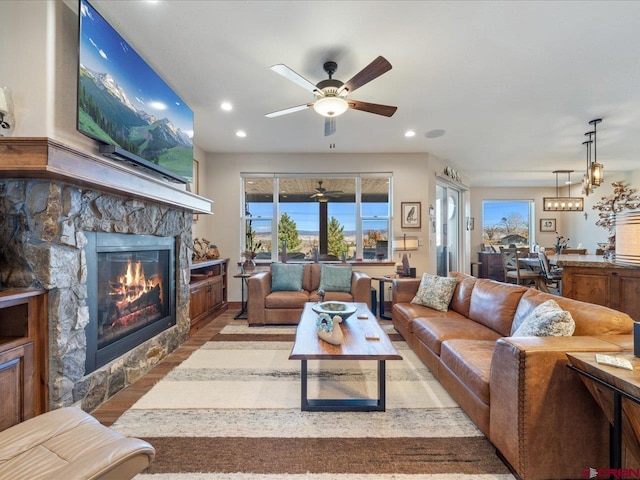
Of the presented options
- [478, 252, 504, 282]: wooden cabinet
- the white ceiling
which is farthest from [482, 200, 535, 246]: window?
the white ceiling

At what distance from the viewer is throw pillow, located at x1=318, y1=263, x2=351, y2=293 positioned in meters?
4.46

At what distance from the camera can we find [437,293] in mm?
3395

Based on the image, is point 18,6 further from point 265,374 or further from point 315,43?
point 265,374

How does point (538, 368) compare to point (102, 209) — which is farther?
point (102, 209)

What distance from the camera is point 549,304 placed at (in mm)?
1994

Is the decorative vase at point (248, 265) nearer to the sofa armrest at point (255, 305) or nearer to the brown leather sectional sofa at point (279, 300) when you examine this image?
the brown leather sectional sofa at point (279, 300)

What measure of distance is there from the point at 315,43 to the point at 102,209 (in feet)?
7.02

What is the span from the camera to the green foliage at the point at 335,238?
221 inches

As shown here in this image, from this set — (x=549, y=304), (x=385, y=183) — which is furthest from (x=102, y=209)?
(x=385, y=183)

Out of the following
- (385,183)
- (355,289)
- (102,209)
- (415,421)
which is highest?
(385,183)

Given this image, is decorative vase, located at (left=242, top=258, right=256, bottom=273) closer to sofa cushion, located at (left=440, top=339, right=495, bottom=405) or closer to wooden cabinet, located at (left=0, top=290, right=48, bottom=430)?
wooden cabinet, located at (left=0, top=290, right=48, bottom=430)

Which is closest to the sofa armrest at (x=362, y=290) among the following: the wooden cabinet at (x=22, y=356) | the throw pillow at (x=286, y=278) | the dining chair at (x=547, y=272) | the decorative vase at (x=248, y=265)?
the throw pillow at (x=286, y=278)

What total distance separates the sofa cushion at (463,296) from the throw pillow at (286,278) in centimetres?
220

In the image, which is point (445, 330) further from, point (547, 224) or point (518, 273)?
point (547, 224)
